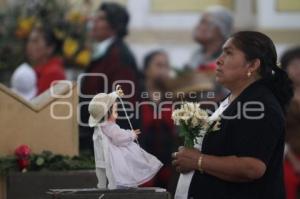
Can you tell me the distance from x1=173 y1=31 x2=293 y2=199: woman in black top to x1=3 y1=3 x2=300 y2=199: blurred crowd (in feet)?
Result: 3.13

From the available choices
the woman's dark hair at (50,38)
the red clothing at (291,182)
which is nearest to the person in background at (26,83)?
the woman's dark hair at (50,38)

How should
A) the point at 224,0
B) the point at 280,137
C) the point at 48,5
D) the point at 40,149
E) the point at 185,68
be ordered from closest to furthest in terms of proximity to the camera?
the point at 280,137
the point at 40,149
the point at 185,68
the point at 48,5
the point at 224,0

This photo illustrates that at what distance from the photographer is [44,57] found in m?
10.2

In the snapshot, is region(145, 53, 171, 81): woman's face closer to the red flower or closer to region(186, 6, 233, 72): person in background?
region(186, 6, 233, 72): person in background

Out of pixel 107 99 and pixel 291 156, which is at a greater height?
pixel 107 99

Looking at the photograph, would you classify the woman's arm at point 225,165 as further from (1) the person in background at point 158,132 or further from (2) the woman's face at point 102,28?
(2) the woman's face at point 102,28

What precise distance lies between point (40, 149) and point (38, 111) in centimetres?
24

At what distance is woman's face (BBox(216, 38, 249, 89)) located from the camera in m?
5.95

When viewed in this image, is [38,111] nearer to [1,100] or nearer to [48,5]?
[1,100]

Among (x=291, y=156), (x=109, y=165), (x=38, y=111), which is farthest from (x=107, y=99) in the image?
(x=291, y=156)

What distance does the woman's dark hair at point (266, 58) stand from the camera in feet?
19.5

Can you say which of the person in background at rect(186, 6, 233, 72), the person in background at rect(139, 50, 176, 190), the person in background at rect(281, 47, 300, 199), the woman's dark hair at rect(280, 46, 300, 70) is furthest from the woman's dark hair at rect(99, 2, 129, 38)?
the person in background at rect(281, 47, 300, 199)

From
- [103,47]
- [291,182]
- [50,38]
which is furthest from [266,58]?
[50,38]

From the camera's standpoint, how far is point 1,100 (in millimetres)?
7016
